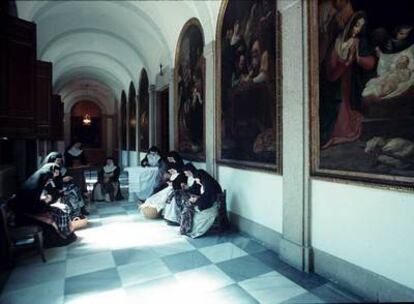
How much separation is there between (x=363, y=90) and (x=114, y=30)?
9.58m

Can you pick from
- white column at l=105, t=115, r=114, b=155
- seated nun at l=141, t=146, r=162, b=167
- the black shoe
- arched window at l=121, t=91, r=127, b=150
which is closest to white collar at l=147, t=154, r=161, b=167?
seated nun at l=141, t=146, r=162, b=167

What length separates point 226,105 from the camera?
621cm

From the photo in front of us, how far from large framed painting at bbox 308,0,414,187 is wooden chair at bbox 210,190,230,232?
7.55 feet

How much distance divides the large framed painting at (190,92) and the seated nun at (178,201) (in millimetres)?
1109

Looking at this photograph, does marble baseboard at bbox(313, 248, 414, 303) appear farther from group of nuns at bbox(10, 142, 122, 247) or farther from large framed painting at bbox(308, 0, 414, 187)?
group of nuns at bbox(10, 142, 122, 247)

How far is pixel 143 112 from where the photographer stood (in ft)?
44.7

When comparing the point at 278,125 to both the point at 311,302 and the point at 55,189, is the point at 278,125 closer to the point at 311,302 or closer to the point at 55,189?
the point at 311,302

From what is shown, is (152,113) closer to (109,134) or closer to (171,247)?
(171,247)

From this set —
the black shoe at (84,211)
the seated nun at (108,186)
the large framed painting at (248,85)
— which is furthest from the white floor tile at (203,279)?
the seated nun at (108,186)

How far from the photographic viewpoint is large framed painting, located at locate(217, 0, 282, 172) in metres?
4.79

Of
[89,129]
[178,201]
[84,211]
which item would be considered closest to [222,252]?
[178,201]

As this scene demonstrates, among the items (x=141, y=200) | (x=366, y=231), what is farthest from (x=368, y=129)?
(x=141, y=200)

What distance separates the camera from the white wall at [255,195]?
189 inches

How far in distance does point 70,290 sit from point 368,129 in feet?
12.2
